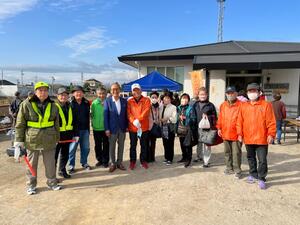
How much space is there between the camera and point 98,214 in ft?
13.4

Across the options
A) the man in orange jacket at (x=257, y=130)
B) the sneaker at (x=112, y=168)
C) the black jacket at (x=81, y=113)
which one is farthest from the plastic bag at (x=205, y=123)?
the black jacket at (x=81, y=113)

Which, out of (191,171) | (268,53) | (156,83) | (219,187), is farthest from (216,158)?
(268,53)

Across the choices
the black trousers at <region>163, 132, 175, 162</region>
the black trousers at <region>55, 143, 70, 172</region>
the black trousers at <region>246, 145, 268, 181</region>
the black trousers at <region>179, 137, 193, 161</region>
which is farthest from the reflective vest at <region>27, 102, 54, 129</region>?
the black trousers at <region>246, 145, 268, 181</region>

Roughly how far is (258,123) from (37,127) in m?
3.80

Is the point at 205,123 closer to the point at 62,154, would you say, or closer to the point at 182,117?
the point at 182,117

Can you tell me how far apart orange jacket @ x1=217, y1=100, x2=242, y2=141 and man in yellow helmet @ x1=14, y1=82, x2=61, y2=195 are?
3.22 m

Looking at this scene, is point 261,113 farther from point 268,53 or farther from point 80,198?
point 268,53

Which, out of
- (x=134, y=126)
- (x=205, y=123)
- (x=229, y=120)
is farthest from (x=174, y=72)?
(x=229, y=120)

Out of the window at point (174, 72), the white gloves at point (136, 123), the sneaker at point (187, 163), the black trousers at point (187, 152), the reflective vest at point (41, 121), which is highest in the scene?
the window at point (174, 72)

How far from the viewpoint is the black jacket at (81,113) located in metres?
5.93

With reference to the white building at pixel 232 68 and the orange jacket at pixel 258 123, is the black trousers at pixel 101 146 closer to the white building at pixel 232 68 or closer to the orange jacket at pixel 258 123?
the orange jacket at pixel 258 123

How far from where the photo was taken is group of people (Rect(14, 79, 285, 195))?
4844 mm

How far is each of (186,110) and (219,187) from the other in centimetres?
198

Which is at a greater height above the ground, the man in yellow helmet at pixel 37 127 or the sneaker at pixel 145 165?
the man in yellow helmet at pixel 37 127
